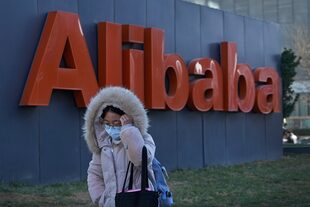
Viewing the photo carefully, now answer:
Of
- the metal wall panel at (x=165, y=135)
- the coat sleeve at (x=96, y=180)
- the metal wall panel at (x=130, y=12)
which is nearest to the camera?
the coat sleeve at (x=96, y=180)

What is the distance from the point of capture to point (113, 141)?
14.9 feet

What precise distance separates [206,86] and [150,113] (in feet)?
8.07

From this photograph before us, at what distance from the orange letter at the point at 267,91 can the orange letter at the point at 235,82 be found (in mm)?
525

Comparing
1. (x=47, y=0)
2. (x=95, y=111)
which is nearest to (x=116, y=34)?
(x=47, y=0)

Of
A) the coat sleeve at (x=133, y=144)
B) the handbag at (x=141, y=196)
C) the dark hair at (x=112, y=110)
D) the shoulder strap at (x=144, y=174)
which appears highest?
the dark hair at (x=112, y=110)

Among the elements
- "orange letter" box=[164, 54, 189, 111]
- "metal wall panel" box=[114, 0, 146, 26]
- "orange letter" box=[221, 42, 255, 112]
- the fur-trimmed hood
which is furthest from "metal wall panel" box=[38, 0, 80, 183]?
the fur-trimmed hood

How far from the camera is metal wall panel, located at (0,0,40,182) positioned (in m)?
12.3

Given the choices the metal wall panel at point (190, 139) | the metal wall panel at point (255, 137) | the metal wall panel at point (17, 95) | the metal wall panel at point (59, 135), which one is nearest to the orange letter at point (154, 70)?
the metal wall panel at point (190, 139)

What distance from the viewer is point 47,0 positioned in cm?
1329

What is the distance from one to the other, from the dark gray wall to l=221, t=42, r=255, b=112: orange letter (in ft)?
1.26

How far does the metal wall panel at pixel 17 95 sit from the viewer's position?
12.3 metres

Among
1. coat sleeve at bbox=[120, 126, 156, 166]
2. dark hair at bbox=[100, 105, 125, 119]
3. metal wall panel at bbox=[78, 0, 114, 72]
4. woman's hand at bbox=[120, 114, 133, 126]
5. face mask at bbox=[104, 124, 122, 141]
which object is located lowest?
coat sleeve at bbox=[120, 126, 156, 166]

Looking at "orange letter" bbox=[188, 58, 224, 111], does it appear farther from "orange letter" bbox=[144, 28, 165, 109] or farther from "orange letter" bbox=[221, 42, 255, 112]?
"orange letter" bbox=[144, 28, 165, 109]

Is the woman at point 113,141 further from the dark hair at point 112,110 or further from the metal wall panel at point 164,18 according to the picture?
the metal wall panel at point 164,18
